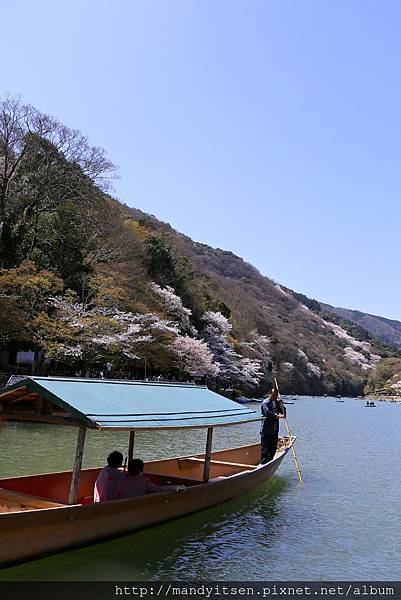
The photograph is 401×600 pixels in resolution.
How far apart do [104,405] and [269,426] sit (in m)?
6.39

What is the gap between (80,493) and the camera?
932cm

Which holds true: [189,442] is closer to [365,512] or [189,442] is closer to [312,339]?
[365,512]

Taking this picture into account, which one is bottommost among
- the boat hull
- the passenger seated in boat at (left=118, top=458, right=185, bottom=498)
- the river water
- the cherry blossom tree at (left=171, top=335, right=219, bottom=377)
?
the river water

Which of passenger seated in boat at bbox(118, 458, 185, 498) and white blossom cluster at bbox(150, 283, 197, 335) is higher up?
white blossom cluster at bbox(150, 283, 197, 335)

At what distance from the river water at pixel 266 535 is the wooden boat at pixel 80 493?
25cm

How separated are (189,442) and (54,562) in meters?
14.3

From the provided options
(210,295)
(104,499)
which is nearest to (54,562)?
(104,499)

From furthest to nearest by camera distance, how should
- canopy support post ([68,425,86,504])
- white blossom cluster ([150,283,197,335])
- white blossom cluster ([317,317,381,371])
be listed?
white blossom cluster ([317,317,381,371])
white blossom cluster ([150,283,197,335])
canopy support post ([68,425,86,504])

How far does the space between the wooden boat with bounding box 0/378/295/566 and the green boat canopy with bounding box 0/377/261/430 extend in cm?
1

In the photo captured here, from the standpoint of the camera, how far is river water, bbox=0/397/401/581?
7285 mm

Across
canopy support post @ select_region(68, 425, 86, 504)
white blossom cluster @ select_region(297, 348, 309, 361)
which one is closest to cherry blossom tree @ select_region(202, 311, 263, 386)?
canopy support post @ select_region(68, 425, 86, 504)

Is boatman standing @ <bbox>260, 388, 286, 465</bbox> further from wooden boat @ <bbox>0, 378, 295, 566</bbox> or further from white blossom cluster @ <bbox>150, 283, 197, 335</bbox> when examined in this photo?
white blossom cluster @ <bbox>150, 283, 197, 335</bbox>

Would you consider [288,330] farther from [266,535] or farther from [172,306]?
[266,535]

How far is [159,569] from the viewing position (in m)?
7.36
